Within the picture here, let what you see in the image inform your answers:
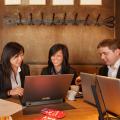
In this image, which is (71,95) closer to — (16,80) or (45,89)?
(45,89)

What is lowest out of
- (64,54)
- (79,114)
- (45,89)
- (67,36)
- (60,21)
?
(79,114)

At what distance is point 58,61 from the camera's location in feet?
9.73

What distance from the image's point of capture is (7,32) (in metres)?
3.64

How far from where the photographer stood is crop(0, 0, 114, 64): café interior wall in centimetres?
364

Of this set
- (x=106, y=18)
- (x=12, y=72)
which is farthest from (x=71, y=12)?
(x=12, y=72)

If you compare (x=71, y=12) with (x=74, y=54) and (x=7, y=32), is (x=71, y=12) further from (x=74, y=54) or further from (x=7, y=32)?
(x=7, y=32)

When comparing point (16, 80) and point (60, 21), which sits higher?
point (60, 21)

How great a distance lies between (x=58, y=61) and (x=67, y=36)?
0.79 m

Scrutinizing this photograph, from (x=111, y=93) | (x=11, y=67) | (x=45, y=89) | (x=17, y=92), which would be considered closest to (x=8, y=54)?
(x=11, y=67)

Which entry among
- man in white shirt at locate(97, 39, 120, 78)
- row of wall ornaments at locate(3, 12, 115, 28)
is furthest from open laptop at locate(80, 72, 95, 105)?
row of wall ornaments at locate(3, 12, 115, 28)

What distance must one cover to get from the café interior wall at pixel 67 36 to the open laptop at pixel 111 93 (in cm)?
197

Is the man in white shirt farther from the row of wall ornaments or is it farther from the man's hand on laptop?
the row of wall ornaments

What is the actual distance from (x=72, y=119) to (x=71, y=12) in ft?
6.99

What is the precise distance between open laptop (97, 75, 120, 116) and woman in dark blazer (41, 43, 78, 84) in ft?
4.19
